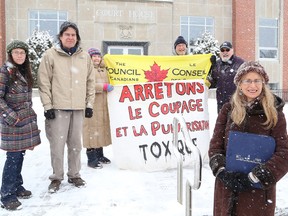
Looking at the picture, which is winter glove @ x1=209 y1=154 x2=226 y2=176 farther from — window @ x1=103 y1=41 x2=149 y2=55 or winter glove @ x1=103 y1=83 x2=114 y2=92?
window @ x1=103 y1=41 x2=149 y2=55

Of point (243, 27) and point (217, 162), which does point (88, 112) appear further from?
point (243, 27)

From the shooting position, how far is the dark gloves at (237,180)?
7.74 feet

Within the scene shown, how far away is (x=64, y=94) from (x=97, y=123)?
1.33m

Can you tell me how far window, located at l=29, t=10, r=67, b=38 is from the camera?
17.8 meters

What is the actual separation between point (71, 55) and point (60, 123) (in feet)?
2.87

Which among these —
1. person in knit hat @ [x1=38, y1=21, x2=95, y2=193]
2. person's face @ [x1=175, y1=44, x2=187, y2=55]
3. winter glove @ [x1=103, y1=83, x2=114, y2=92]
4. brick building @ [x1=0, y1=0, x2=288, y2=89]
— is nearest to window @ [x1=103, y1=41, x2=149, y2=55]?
brick building @ [x1=0, y1=0, x2=288, y2=89]

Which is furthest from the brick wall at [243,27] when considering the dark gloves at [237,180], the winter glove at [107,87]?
the dark gloves at [237,180]

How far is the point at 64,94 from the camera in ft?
14.6

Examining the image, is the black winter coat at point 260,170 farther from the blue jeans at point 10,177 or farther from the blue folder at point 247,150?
the blue jeans at point 10,177

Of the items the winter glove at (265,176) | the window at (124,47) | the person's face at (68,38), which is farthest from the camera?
the window at (124,47)

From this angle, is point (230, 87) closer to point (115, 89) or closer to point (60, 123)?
point (115, 89)

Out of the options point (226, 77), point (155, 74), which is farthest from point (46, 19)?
point (226, 77)

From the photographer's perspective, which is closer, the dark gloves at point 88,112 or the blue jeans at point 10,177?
the blue jeans at point 10,177

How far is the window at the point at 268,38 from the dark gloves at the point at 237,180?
20.1 metres
